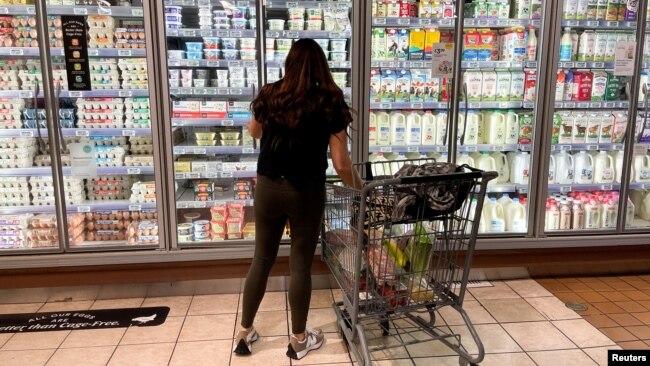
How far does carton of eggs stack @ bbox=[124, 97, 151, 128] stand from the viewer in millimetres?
3436

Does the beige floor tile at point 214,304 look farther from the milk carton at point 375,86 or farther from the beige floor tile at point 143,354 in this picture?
the milk carton at point 375,86

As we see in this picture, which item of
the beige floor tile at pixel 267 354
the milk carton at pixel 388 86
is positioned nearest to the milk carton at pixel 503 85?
the milk carton at pixel 388 86

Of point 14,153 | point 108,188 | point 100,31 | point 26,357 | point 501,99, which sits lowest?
point 26,357

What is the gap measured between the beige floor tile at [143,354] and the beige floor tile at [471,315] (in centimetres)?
167

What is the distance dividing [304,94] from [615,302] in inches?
103

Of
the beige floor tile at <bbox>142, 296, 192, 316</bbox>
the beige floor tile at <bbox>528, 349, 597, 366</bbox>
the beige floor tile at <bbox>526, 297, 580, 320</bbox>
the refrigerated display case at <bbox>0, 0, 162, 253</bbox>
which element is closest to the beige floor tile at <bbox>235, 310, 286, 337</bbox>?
the beige floor tile at <bbox>142, 296, 192, 316</bbox>

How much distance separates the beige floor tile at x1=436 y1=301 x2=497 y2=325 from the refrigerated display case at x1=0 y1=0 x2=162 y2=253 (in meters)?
1.99

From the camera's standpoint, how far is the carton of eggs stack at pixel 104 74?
338 cm

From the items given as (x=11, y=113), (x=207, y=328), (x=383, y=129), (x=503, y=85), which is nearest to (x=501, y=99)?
(x=503, y=85)

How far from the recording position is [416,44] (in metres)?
3.62

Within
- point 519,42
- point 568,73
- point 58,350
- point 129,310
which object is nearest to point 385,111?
point 519,42

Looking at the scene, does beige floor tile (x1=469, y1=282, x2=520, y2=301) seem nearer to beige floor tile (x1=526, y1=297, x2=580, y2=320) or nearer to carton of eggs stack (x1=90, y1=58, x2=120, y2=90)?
beige floor tile (x1=526, y1=297, x2=580, y2=320)

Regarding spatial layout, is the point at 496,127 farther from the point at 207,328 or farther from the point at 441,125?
the point at 207,328

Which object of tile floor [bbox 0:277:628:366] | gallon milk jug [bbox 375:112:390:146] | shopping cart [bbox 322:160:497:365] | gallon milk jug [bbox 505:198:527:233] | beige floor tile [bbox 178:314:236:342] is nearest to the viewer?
shopping cart [bbox 322:160:497:365]
